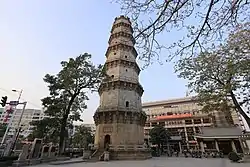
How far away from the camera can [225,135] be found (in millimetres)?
31391

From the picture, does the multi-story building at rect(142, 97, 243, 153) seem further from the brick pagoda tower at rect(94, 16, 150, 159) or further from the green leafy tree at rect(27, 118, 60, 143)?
the green leafy tree at rect(27, 118, 60, 143)

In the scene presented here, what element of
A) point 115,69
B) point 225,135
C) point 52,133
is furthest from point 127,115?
point 225,135

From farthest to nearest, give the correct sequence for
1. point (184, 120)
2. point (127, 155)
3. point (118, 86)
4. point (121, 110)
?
point (184, 120)
point (118, 86)
point (121, 110)
point (127, 155)

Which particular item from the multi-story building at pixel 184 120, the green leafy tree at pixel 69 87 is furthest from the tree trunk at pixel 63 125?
the multi-story building at pixel 184 120

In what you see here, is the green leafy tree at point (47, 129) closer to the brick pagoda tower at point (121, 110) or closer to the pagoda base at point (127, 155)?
the brick pagoda tower at point (121, 110)

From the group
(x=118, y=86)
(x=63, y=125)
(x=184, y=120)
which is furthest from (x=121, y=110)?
(x=184, y=120)

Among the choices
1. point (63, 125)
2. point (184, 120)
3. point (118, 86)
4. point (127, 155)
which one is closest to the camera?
point (127, 155)

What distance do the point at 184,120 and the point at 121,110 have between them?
34942 millimetres

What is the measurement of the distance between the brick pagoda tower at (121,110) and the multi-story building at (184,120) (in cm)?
2669

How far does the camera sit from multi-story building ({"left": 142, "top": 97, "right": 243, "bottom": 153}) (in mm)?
46787

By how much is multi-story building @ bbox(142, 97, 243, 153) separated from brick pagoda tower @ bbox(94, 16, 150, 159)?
26.7 metres

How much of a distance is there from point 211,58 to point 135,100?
1250 cm

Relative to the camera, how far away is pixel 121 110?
21.4 m

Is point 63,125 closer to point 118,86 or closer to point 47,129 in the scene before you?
point 47,129
